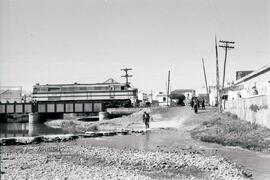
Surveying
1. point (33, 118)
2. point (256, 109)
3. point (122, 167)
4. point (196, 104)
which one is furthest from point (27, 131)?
point (122, 167)

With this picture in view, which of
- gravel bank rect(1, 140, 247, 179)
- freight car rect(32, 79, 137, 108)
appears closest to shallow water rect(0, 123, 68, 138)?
freight car rect(32, 79, 137, 108)

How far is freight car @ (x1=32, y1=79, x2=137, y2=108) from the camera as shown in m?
72.6

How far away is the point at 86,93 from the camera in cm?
7538

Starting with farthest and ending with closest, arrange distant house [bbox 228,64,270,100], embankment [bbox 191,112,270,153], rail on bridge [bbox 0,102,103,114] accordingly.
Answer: rail on bridge [bbox 0,102,103,114] < distant house [bbox 228,64,270,100] < embankment [bbox 191,112,270,153]

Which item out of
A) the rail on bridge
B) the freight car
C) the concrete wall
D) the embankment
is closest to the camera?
the embankment

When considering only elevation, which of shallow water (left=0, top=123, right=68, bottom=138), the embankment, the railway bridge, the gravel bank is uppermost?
the railway bridge

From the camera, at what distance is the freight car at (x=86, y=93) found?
72.6 m

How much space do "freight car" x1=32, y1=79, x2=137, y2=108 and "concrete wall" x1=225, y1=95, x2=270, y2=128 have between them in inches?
1552

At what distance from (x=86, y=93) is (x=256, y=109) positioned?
51836 mm

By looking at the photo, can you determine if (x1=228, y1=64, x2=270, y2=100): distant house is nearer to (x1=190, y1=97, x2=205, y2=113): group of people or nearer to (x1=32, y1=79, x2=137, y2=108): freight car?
(x1=190, y1=97, x2=205, y2=113): group of people

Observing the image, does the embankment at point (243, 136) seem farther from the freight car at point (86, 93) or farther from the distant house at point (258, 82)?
the freight car at point (86, 93)

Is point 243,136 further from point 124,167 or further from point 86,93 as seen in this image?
point 86,93

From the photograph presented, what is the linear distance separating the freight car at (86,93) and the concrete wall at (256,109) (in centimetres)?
3943

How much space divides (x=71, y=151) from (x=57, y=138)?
9.33 m
